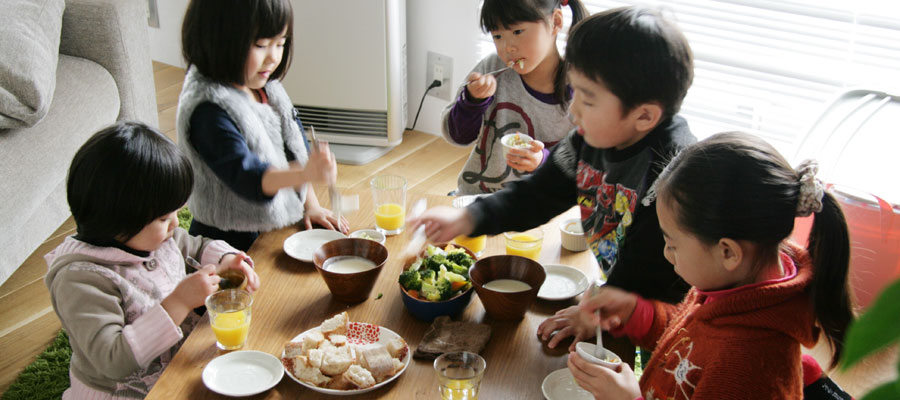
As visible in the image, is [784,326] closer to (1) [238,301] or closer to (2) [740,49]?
(1) [238,301]

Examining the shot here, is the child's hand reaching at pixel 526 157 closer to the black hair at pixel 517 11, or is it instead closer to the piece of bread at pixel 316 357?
the black hair at pixel 517 11

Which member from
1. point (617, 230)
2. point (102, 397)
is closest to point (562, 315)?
point (617, 230)

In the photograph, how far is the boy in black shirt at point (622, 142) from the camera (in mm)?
1318

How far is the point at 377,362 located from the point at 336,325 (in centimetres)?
14

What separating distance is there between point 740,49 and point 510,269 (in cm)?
192

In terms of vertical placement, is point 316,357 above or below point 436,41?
above

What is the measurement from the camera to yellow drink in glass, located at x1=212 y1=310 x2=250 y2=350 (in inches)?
49.9

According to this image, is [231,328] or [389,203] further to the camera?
[389,203]

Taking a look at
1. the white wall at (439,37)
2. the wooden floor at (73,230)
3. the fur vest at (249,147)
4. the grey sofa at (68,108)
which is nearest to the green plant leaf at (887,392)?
the wooden floor at (73,230)

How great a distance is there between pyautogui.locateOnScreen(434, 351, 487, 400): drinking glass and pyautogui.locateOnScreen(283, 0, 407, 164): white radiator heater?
257 centimetres

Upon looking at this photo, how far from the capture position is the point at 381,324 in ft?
4.53

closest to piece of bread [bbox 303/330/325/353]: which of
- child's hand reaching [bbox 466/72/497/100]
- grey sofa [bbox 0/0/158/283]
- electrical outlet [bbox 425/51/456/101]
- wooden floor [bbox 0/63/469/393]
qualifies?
child's hand reaching [bbox 466/72/497/100]

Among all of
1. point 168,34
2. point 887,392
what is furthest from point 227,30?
point 168,34

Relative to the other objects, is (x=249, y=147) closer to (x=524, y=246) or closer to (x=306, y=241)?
(x=306, y=241)
